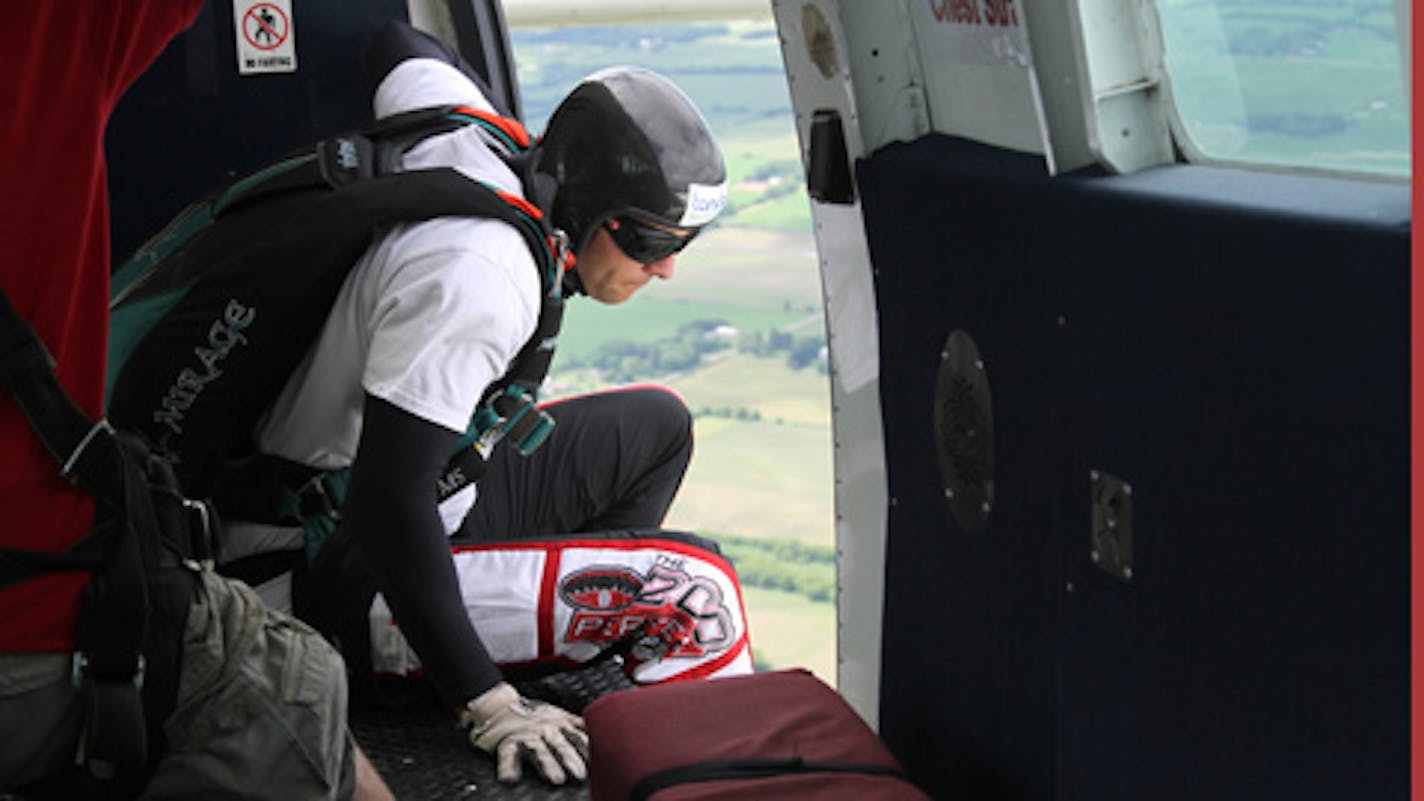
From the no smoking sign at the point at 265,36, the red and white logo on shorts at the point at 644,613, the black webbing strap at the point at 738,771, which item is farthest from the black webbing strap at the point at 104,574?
the no smoking sign at the point at 265,36

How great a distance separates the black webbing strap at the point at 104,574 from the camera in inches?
76.1

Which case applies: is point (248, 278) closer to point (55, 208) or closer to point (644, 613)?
point (644, 613)

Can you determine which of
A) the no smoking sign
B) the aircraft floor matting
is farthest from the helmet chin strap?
the no smoking sign

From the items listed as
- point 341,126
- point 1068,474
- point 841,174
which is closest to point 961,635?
point 1068,474

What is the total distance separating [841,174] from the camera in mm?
2648

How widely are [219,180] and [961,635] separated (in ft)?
7.28

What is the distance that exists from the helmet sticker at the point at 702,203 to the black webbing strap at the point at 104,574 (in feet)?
3.84


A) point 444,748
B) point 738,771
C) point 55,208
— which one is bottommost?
point 444,748

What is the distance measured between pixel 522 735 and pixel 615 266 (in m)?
0.75

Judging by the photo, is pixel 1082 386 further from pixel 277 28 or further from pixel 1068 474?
pixel 277 28

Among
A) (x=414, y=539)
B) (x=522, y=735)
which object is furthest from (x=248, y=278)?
(x=522, y=735)

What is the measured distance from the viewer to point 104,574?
6.66ft

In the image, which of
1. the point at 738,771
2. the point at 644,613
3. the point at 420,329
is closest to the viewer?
the point at 738,771

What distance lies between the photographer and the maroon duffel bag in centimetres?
235
